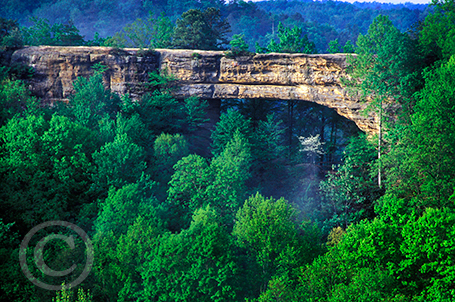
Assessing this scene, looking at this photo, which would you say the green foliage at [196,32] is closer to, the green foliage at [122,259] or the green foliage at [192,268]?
the green foliage at [122,259]

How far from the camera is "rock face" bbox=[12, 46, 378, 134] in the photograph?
45.8m

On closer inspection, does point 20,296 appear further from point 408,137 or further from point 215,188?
point 408,137

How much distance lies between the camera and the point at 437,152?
32.4 metres

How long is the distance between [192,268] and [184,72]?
24277 millimetres

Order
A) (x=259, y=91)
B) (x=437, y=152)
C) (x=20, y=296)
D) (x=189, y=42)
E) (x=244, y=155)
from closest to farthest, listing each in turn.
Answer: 1. (x=20, y=296)
2. (x=437, y=152)
3. (x=244, y=155)
4. (x=259, y=91)
5. (x=189, y=42)

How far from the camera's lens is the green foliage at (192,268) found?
28.6m

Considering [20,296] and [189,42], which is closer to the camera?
[20,296]

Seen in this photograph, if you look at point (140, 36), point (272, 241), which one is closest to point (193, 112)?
point (140, 36)

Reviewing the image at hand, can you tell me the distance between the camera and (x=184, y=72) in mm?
48062

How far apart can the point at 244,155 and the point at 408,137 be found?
13.5 meters

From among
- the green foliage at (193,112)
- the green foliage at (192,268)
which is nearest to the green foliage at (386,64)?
the green foliage at (193,112)

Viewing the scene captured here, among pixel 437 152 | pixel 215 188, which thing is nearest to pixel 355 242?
pixel 437 152

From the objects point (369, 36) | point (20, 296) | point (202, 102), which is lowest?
point (20, 296)

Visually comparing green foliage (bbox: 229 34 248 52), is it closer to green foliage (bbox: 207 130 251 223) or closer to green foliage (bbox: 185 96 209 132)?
green foliage (bbox: 185 96 209 132)
